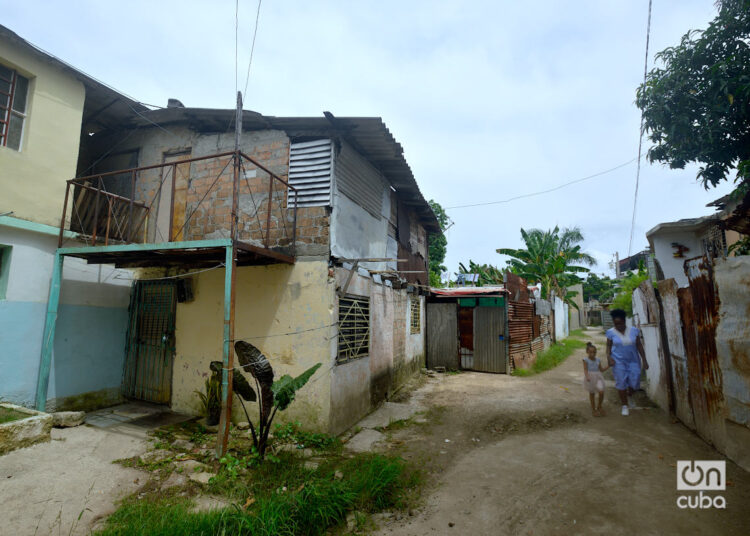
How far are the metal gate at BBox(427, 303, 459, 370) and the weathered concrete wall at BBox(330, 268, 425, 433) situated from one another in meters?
1.57

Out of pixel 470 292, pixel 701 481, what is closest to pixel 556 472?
pixel 701 481

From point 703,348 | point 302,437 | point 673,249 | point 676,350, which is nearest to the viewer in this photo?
point 703,348

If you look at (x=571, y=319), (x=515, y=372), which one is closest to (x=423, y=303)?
(x=515, y=372)

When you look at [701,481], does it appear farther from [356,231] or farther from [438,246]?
[438,246]

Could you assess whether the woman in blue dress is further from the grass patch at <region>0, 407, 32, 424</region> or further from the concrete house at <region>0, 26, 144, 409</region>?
the concrete house at <region>0, 26, 144, 409</region>

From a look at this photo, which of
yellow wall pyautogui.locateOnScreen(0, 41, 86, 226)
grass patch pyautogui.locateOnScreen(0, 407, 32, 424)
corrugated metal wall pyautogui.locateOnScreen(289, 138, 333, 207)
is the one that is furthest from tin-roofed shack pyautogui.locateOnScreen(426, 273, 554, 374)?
grass patch pyautogui.locateOnScreen(0, 407, 32, 424)

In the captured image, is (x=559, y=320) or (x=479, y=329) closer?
(x=479, y=329)

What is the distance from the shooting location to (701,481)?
12.8ft

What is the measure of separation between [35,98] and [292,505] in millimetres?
7414

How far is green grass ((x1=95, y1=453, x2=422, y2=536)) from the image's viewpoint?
3.16 meters

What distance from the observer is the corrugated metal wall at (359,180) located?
657 cm

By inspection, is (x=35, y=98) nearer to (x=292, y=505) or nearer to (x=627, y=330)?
(x=292, y=505)

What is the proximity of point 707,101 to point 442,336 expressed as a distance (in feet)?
28.5

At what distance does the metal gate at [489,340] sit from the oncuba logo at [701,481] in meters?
7.25
